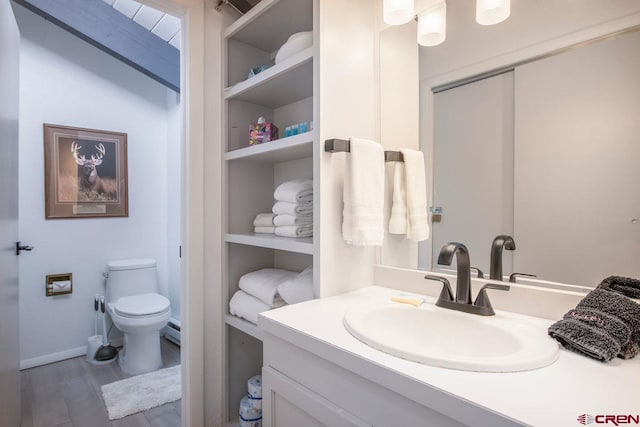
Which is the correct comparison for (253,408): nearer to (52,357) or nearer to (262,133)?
(262,133)

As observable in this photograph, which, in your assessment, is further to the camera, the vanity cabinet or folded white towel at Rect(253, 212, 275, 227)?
folded white towel at Rect(253, 212, 275, 227)

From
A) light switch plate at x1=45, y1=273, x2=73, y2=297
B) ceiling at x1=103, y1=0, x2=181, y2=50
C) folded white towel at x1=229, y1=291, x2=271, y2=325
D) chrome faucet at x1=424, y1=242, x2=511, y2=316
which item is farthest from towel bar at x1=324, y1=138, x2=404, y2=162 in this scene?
light switch plate at x1=45, y1=273, x2=73, y2=297

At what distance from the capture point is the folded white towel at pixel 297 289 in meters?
1.28

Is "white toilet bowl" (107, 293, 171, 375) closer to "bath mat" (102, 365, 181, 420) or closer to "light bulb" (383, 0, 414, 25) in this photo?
"bath mat" (102, 365, 181, 420)

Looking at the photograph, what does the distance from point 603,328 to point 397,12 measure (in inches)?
45.3

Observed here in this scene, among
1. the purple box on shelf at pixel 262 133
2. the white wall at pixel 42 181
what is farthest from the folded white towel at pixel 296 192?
the white wall at pixel 42 181

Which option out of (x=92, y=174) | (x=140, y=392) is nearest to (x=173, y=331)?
(x=140, y=392)

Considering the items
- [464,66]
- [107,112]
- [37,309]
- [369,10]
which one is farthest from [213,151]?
[37,309]

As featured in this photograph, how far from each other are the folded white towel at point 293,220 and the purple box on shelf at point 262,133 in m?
0.36

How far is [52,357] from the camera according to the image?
2.47 m

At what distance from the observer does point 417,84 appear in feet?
4.25

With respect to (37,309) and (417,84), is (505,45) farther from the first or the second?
(37,309)

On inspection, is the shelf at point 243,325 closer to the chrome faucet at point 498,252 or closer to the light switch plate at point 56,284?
the chrome faucet at point 498,252

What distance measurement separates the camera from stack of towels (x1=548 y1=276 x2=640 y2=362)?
2.23 feet
